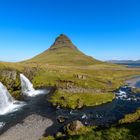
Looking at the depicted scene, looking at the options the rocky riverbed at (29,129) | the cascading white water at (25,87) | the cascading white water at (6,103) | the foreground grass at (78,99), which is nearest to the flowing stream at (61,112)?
the cascading white water at (6,103)

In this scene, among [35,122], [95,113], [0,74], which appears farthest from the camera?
[0,74]

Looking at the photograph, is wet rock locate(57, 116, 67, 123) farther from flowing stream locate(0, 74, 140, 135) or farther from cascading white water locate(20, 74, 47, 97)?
cascading white water locate(20, 74, 47, 97)

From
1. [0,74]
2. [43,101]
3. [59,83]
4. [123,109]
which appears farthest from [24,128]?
[59,83]

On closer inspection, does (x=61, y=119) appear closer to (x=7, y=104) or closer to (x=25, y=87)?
(x=7, y=104)

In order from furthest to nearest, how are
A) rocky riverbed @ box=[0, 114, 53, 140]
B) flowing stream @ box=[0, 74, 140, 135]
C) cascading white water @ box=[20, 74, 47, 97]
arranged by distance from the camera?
cascading white water @ box=[20, 74, 47, 97] → flowing stream @ box=[0, 74, 140, 135] → rocky riverbed @ box=[0, 114, 53, 140]

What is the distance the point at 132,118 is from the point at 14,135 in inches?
1297

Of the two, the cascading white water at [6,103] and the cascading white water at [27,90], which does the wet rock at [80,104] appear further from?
the cascading white water at [27,90]

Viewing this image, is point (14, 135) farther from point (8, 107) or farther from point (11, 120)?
point (8, 107)

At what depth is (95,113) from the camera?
2901 inches

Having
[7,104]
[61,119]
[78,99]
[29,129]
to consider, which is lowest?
[29,129]

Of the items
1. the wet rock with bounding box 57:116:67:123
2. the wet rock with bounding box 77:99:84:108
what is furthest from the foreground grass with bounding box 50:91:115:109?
the wet rock with bounding box 57:116:67:123

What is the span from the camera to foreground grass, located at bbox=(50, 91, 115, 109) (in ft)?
276

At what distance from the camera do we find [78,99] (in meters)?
88.5

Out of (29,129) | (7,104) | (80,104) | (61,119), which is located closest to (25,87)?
(7,104)
